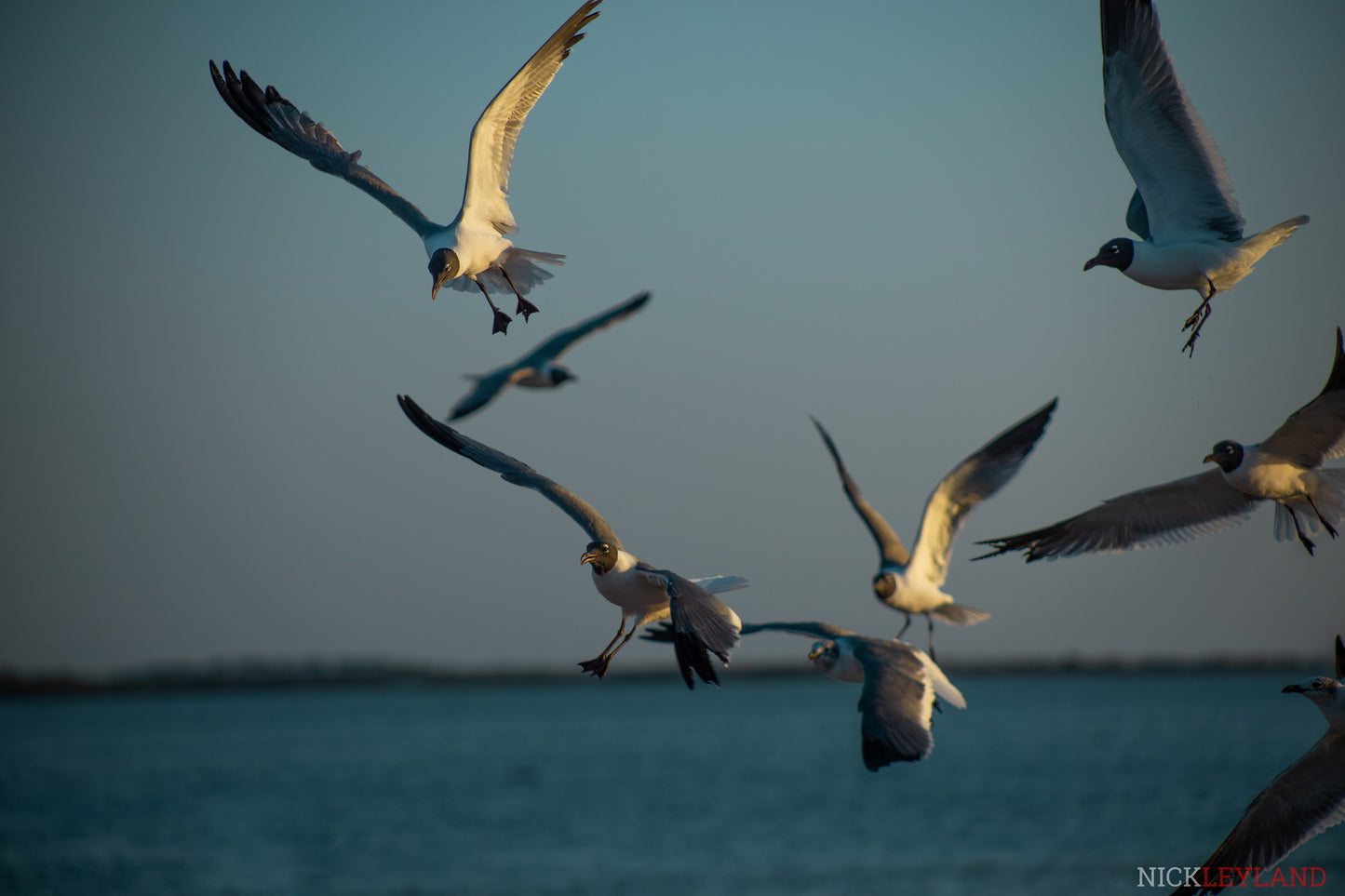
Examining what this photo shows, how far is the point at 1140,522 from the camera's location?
25.8ft

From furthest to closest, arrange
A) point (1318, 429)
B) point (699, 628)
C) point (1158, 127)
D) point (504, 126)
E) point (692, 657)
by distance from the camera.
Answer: point (504, 126) < point (1158, 127) < point (1318, 429) < point (699, 628) < point (692, 657)

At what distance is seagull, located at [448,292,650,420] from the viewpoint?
8107mm

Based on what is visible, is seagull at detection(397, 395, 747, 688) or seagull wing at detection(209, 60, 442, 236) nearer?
seagull at detection(397, 395, 747, 688)

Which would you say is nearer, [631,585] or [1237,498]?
[631,585]

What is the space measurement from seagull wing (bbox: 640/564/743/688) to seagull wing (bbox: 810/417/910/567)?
337 cm

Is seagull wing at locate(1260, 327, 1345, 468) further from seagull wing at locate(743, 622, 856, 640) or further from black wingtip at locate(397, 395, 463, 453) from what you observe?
black wingtip at locate(397, 395, 463, 453)

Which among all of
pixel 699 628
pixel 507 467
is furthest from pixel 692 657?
pixel 507 467

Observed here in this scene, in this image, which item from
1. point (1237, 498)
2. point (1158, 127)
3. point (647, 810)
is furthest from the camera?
point (647, 810)

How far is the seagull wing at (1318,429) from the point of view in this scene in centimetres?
668

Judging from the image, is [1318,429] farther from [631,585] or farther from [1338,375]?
[631,585]

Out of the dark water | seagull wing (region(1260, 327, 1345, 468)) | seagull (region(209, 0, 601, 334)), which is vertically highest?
seagull (region(209, 0, 601, 334))

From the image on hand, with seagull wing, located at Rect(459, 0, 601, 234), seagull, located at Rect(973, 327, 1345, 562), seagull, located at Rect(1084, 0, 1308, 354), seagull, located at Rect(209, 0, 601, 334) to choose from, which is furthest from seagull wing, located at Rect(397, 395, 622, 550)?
seagull, located at Rect(1084, 0, 1308, 354)

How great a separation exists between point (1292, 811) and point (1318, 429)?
205 centimetres

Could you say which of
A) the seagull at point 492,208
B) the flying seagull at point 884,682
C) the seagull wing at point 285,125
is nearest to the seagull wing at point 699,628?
the flying seagull at point 884,682
